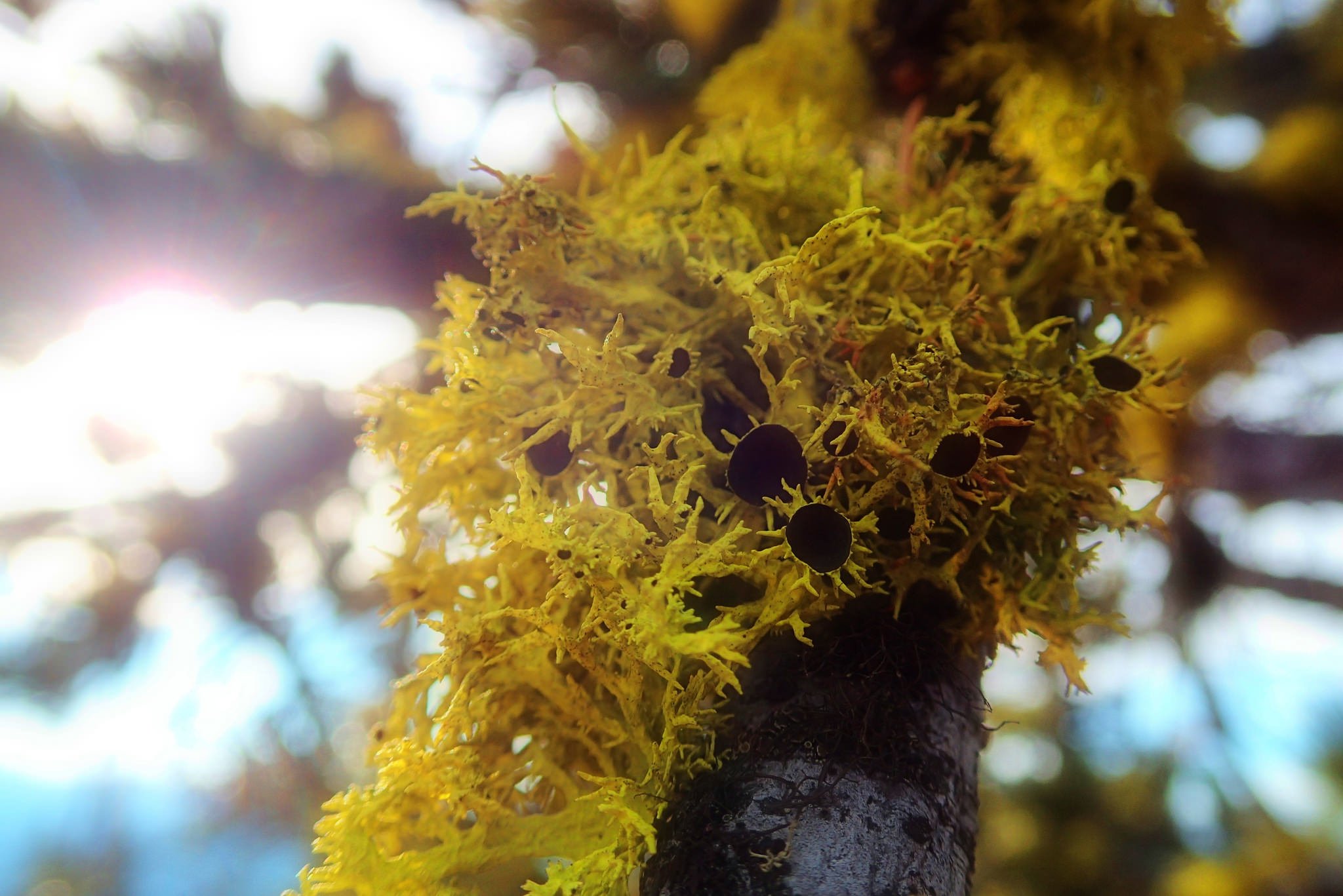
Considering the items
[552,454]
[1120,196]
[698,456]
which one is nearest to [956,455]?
[698,456]

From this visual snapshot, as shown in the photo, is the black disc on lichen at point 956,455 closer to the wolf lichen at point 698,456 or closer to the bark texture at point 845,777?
the wolf lichen at point 698,456

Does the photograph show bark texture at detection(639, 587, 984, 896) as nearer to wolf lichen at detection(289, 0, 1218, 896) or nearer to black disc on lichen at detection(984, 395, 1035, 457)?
wolf lichen at detection(289, 0, 1218, 896)

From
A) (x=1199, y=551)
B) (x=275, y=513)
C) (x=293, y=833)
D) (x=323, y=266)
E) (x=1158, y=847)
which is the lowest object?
(x=1158, y=847)

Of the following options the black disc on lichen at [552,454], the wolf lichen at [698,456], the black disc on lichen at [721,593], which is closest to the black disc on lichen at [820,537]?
the wolf lichen at [698,456]

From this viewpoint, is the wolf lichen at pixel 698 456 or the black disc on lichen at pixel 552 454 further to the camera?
the black disc on lichen at pixel 552 454

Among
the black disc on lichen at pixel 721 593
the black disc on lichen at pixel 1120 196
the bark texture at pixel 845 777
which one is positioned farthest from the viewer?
the black disc on lichen at pixel 1120 196

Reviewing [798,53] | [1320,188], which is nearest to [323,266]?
[798,53]

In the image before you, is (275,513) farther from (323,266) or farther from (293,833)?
(293,833)
